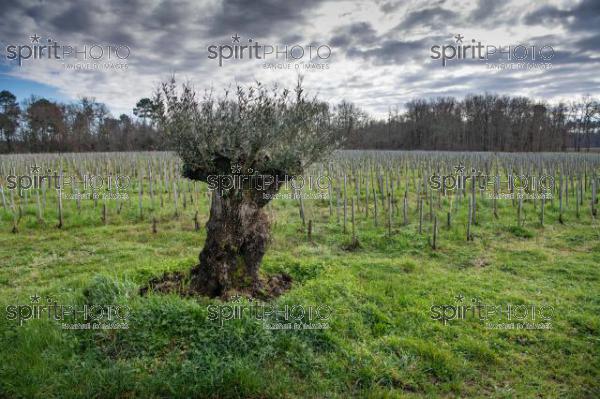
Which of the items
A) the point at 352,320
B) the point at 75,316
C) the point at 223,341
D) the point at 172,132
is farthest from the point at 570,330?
the point at 75,316

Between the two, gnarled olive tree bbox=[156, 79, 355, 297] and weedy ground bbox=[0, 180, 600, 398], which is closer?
weedy ground bbox=[0, 180, 600, 398]

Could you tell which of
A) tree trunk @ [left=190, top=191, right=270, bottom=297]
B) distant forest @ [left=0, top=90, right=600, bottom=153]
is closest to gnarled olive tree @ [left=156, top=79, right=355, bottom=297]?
tree trunk @ [left=190, top=191, right=270, bottom=297]

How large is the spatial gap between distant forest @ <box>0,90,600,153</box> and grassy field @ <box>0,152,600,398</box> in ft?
163

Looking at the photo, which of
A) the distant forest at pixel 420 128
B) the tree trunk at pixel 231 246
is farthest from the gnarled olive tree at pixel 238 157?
the distant forest at pixel 420 128

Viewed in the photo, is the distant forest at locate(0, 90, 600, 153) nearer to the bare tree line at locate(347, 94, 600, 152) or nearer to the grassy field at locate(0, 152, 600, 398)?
the bare tree line at locate(347, 94, 600, 152)

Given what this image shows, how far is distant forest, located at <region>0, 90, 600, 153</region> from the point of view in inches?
2233

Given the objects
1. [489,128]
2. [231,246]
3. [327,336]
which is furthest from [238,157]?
[489,128]

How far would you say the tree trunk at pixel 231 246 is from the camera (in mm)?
5980

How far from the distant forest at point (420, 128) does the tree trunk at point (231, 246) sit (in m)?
50.1

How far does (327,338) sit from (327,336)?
0.03 m

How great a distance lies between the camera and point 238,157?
5977 mm

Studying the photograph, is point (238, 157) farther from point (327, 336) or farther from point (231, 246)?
point (327, 336)

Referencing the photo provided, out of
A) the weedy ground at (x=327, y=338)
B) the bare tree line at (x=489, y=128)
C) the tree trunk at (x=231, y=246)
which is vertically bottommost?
the weedy ground at (x=327, y=338)

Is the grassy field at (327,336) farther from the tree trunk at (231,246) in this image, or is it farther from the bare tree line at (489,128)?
the bare tree line at (489,128)
